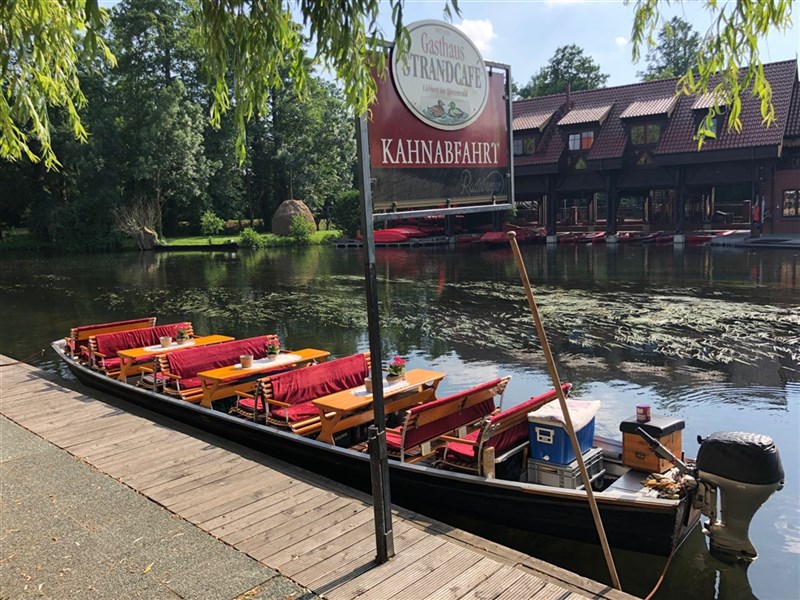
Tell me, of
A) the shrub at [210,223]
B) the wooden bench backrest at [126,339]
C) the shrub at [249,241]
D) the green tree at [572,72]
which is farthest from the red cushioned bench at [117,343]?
the green tree at [572,72]

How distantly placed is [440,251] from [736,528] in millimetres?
39671

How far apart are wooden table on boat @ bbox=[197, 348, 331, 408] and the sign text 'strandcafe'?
519 centimetres

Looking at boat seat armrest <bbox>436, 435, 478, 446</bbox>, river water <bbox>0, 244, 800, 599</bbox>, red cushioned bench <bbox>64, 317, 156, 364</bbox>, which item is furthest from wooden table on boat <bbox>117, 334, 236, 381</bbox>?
boat seat armrest <bbox>436, 435, 478, 446</bbox>

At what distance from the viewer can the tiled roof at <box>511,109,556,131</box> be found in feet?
152

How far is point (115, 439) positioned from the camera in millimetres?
7996

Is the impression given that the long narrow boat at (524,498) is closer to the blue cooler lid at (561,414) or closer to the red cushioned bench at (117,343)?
the blue cooler lid at (561,414)

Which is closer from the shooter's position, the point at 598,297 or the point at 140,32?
the point at 598,297

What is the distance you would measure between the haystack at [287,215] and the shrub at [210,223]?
5.30m

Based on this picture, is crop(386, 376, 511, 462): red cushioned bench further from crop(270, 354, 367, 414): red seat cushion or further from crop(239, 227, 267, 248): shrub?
crop(239, 227, 267, 248): shrub

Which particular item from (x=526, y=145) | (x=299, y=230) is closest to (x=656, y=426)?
(x=526, y=145)

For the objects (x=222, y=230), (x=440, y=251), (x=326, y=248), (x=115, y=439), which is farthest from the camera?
(x=222, y=230)

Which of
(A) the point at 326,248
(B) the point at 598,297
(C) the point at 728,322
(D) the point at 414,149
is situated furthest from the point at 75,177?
(D) the point at 414,149

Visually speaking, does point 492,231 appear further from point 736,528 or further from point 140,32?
point 736,528

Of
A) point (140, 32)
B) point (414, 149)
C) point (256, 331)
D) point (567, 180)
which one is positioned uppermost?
point (140, 32)
